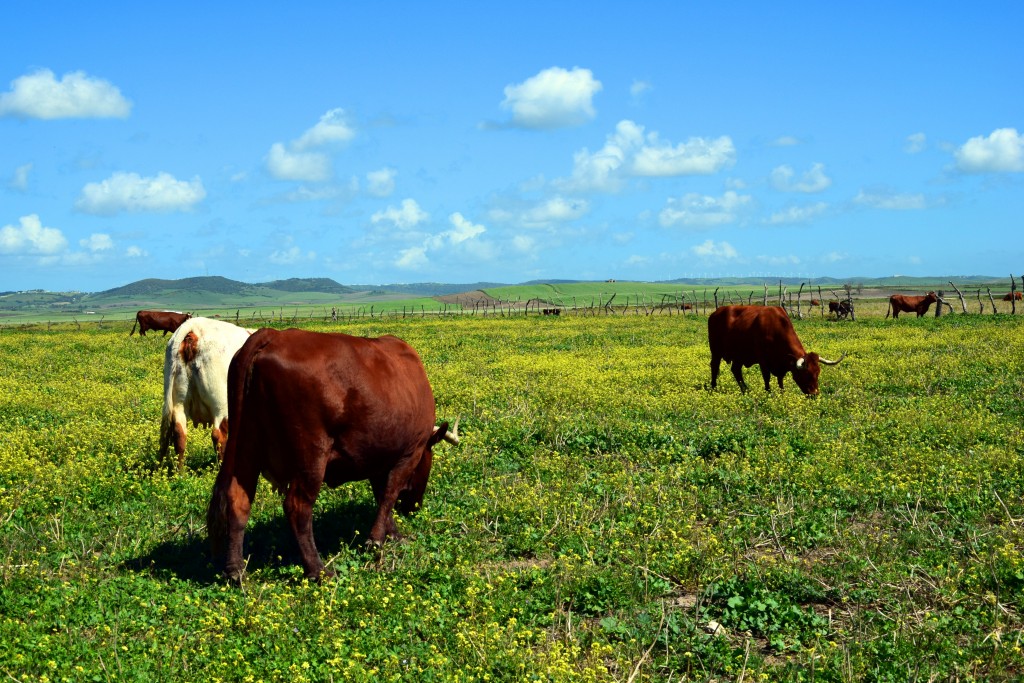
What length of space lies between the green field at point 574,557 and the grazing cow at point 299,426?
515mm

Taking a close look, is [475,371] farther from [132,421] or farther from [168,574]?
[168,574]

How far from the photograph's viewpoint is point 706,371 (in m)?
21.6

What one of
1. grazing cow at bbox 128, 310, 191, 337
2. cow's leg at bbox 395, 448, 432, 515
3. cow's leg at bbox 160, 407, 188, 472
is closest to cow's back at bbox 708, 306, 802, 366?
cow's leg at bbox 395, 448, 432, 515

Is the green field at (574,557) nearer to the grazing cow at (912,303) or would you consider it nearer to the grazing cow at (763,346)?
the grazing cow at (763,346)

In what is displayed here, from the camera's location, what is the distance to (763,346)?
1862 cm

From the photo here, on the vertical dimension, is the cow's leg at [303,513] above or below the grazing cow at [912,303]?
below

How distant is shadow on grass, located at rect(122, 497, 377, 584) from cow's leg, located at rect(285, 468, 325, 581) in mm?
312

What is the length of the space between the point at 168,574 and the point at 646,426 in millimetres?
7616

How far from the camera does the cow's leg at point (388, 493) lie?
322 inches

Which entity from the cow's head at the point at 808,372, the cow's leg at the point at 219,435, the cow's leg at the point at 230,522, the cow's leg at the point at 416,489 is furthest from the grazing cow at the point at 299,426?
the cow's head at the point at 808,372

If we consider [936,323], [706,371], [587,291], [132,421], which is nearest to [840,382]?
[706,371]

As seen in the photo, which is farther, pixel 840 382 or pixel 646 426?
pixel 840 382

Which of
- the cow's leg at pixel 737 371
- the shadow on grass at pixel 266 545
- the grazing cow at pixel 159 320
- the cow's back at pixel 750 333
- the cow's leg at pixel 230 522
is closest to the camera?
the cow's leg at pixel 230 522

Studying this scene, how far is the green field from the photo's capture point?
593 centimetres
